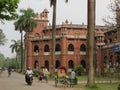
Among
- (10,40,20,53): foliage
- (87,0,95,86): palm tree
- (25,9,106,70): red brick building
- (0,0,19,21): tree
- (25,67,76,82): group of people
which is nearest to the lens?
(0,0,19,21): tree

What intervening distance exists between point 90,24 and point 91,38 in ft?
3.75

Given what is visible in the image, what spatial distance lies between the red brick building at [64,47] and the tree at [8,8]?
5174 centimetres

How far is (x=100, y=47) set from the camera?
7106 centimetres

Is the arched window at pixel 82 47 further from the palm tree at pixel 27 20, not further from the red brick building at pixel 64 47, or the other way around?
the palm tree at pixel 27 20

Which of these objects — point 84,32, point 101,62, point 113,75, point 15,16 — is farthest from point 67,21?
point 15,16

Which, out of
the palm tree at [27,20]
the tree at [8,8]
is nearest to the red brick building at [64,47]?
the palm tree at [27,20]

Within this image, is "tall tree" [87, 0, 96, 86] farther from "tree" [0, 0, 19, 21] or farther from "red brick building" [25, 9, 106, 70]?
"red brick building" [25, 9, 106, 70]

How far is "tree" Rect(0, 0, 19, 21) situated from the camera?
19.2m

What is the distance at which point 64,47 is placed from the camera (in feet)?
255

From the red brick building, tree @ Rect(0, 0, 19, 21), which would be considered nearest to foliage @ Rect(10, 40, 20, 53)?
the red brick building

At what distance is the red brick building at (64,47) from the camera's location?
77500 mm

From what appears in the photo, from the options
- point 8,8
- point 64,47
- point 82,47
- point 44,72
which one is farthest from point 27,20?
point 8,8

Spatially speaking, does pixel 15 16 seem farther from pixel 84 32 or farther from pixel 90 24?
pixel 84 32

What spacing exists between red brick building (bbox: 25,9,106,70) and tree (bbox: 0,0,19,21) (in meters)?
51.7
